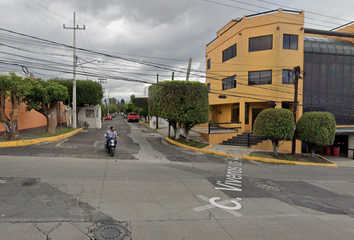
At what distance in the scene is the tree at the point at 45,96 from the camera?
45.4ft

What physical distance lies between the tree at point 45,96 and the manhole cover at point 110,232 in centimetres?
1285

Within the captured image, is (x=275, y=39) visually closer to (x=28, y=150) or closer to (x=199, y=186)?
(x=199, y=186)

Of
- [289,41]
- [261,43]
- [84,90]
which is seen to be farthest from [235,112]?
[84,90]

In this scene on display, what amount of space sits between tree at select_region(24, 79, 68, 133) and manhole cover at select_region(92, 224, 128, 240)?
12.8 m

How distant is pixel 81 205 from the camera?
471cm

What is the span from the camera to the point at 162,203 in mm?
5117

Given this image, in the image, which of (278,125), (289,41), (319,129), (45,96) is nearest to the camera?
(278,125)

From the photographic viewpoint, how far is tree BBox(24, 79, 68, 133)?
13.8 m

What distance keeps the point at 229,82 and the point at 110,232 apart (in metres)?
19.6

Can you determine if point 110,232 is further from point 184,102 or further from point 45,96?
point 45,96

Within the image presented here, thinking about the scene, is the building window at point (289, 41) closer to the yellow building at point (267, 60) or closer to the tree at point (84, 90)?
the yellow building at point (267, 60)

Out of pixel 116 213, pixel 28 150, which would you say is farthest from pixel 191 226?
pixel 28 150

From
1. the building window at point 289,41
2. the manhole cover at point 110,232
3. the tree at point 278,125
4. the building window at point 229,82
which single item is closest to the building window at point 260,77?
the building window at point 229,82

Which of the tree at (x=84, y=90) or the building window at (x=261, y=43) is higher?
the building window at (x=261, y=43)
